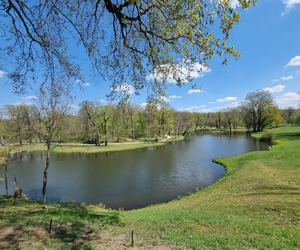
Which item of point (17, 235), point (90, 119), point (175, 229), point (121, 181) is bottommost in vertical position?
point (121, 181)

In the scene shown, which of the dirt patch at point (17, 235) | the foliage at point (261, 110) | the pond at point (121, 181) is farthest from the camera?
the foliage at point (261, 110)

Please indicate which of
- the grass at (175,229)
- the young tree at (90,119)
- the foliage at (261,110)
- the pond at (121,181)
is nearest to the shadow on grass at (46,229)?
the grass at (175,229)

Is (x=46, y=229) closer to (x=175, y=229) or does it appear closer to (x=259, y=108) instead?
(x=175, y=229)

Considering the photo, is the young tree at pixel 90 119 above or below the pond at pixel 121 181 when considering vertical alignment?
above

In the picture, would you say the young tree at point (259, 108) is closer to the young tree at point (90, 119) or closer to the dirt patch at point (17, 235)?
the young tree at point (90, 119)

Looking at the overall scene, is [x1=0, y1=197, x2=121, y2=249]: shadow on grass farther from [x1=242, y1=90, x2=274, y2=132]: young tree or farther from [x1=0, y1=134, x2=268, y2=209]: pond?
[x1=242, y1=90, x2=274, y2=132]: young tree

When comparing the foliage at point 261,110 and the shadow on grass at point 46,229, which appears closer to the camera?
the shadow on grass at point 46,229

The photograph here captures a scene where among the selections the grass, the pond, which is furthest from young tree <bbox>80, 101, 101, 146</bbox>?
the grass

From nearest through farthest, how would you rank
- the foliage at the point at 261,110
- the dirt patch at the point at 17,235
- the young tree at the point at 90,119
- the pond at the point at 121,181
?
the dirt patch at the point at 17,235
the pond at the point at 121,181
the young tree at the point at 90,119
the foliage at the point at 261,110

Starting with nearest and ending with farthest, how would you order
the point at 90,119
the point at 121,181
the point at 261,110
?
1. the point at 121,181
2. the point at 90,119
3. the point at 261,110

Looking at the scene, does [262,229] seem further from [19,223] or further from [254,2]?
[19,223]

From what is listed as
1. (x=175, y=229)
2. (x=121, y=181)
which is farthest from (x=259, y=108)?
(x=175, y=229)

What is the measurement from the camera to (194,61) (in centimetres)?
702

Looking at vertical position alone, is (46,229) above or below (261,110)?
below
